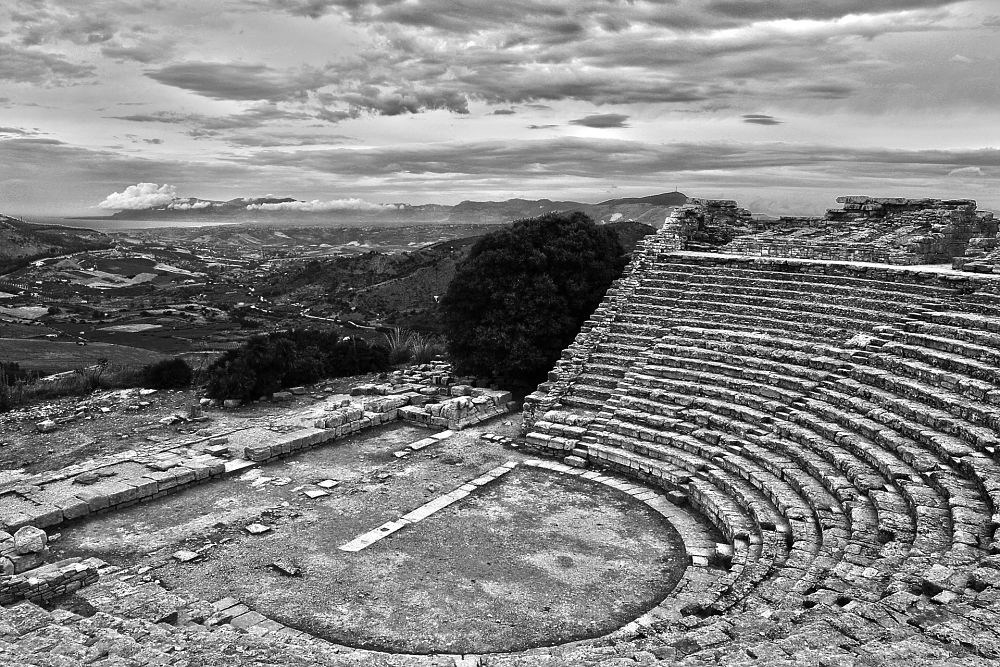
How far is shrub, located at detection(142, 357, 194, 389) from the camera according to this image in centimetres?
2258

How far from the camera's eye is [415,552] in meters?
11.4

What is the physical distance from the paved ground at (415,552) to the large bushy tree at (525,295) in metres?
5.56

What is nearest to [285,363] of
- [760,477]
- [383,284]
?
[760,477]

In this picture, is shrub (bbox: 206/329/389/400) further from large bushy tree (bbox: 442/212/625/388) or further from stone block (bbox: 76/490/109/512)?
stone block (bbox: 76/490/109/512)

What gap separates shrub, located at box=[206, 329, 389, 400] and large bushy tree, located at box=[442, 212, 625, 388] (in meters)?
4.42

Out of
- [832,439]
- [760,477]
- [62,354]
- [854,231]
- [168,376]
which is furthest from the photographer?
[62,354]

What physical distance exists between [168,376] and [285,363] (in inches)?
158

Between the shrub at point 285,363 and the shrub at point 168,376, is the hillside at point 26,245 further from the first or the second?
the shrub at point 285,363

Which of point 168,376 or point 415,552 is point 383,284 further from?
point 415,552

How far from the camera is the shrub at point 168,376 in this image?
2258 centimetres

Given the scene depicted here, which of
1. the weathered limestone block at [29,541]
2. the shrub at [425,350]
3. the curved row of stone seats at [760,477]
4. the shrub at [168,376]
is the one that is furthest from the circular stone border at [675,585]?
the shrub at [168,376]

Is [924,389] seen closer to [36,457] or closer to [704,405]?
[704,405]

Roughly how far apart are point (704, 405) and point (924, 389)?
4174 millimetres

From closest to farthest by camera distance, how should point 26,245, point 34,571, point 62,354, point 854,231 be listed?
point 34,571 < point 854,231 < point 62,354 < point 26,245
